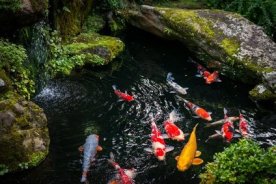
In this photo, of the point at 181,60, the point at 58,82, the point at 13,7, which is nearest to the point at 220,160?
the point at 13,7

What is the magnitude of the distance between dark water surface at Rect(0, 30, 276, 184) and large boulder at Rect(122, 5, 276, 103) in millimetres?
496

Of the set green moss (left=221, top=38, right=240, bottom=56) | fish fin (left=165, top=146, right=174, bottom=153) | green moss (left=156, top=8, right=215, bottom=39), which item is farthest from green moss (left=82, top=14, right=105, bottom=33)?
fish fin (left=165, top=146, right=174, bottom=153)

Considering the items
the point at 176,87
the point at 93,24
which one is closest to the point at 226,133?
the point at 176,87

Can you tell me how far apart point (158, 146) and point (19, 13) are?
3539 mm

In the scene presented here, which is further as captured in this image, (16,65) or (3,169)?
(16,65)

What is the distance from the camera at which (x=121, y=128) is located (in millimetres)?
7953

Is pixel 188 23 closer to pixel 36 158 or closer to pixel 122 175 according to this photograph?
pixel 122 175

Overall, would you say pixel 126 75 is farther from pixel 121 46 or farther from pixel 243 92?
pixel 243 92

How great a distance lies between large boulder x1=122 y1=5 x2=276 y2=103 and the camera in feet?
35.4

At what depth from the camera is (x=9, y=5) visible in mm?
7234

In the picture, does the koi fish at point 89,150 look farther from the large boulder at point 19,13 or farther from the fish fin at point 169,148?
the large boulder at point 19,13

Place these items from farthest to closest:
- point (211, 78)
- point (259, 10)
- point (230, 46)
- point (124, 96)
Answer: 1. point (259, 10)
2. point (230, 46)
3. point (211, 78)
4. point (124, 96)

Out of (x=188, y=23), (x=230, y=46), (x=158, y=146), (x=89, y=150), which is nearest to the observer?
(x=89, y=150)

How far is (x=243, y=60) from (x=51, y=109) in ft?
17.7
